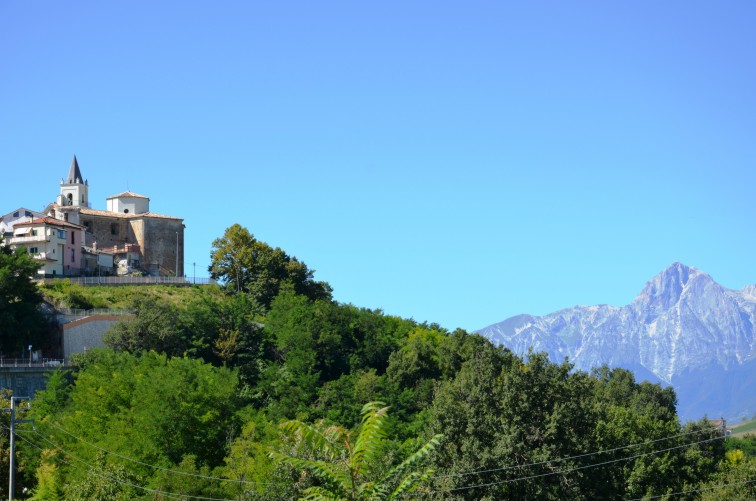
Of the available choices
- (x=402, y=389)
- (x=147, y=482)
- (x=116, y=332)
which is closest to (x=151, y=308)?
(x=116, y=332)

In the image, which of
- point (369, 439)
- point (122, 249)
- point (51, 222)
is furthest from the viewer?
point (122, 249)

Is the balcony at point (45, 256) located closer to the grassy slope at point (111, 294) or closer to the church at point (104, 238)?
the church at point (104, 238)

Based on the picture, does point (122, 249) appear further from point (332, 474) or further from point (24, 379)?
point (332, 474)

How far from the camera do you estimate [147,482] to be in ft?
181

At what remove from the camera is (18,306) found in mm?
78875

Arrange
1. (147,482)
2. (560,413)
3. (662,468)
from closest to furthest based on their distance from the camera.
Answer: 1. (560,413)
2. (147,482)
3. (662,468)

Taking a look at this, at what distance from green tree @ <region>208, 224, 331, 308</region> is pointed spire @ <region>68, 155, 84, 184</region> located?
2942 cm

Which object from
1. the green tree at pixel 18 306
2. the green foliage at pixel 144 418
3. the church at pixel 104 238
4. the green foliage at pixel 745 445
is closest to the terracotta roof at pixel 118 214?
the church at pixel 104 238

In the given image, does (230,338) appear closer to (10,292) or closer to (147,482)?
(10,292)

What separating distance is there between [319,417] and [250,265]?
24.1 m

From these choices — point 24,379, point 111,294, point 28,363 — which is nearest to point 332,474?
point 24,379

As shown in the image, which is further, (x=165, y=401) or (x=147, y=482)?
(x=165, y=401)

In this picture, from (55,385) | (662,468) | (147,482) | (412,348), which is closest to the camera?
(147,482)

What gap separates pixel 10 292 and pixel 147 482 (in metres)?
28.1
